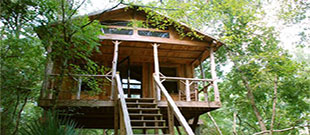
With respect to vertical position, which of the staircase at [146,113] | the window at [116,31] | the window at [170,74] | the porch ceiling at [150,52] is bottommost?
the staircase at [146,113]

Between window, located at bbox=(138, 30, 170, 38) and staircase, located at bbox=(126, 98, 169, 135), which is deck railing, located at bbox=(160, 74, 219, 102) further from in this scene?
window, located at bbox=(138, 30, 170, 38)

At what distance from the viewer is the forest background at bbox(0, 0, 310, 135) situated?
3.55 meters

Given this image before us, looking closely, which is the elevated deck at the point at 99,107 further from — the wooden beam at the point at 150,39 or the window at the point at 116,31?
the window at the point at 116,31

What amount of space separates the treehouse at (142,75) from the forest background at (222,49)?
23.3 inches

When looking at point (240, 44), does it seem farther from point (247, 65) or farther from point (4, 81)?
point (4, 81)

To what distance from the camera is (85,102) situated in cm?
580

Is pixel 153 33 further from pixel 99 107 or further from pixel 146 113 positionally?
pixel 99 107

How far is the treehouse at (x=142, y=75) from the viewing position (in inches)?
228

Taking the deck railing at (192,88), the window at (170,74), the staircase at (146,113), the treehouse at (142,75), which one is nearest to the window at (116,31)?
the treehouse at (142,75)

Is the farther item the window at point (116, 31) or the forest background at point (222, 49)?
the window at point (116, 31)

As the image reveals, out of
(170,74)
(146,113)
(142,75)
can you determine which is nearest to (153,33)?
(142,75)

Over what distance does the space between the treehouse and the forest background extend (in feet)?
1.94

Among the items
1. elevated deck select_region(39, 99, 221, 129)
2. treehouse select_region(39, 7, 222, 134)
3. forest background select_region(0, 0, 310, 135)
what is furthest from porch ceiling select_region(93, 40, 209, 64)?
elevated deck select_region(39, 99, 221, 129)

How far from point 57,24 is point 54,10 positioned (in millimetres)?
348
